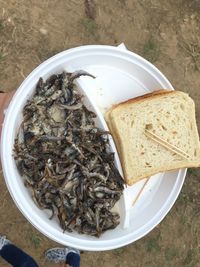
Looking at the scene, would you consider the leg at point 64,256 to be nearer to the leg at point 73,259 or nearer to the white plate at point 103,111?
the leg at point 73,259

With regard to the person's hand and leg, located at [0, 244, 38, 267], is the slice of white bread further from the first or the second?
leg, located at [0, 244, 38, 267]

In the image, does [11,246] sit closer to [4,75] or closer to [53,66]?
[4,75]

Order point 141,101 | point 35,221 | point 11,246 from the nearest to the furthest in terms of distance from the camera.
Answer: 1. point 35,221
2. point 141,101
3. point 11,246

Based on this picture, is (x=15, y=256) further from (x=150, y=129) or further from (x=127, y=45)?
(x=127, y=45)

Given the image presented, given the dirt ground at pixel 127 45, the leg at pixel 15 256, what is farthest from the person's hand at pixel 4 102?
the leg at pixel 15 256

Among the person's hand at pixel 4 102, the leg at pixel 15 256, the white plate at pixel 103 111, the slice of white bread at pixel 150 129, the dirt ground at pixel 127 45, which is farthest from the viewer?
the dirt ground at pixel 127 45

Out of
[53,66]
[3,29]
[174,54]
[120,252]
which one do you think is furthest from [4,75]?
[120,252]

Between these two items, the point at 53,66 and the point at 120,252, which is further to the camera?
the point at 120,252
